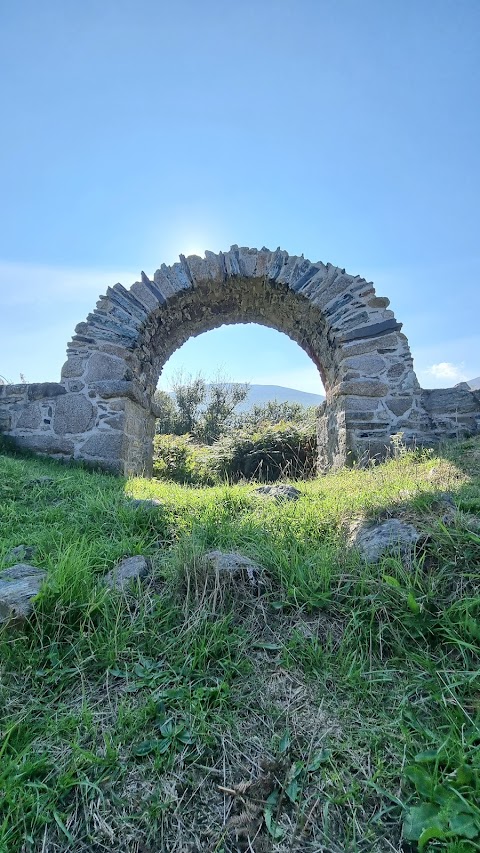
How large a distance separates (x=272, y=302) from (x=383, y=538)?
502 cm

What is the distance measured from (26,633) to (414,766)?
1442mm

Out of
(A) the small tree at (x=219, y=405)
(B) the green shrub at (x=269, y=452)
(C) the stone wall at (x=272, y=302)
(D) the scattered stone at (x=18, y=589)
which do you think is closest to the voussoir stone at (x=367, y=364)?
(C) the stone wall at (x=272, y=302)

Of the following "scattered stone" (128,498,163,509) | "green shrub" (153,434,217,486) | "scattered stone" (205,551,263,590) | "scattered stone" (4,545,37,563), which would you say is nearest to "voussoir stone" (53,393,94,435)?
"scattered stone" (128,498,163,509)

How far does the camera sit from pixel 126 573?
210cm

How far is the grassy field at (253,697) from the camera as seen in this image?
3.82 ft

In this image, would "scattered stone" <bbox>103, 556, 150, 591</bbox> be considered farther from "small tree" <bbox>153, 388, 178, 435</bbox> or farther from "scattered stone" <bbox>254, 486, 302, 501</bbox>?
"small tree" <bbox>153, 388, 178, 435</bbox>

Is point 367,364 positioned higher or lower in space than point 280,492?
higher

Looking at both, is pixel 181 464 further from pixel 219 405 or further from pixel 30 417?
pixel 219 405

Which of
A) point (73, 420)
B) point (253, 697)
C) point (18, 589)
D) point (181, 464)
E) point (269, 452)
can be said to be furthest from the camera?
point (181, 464)

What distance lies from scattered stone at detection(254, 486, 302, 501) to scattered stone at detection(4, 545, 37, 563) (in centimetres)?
159

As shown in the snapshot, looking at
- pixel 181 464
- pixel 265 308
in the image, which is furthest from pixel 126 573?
pixel 181 464

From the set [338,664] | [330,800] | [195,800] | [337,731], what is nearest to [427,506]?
[338,664]

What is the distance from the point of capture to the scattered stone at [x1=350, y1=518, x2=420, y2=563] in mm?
2059

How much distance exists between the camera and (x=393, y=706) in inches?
57.2
